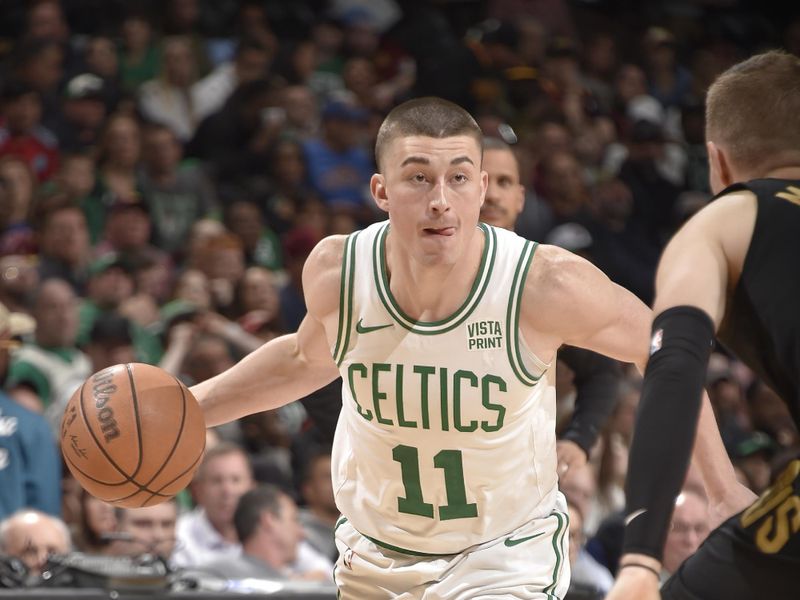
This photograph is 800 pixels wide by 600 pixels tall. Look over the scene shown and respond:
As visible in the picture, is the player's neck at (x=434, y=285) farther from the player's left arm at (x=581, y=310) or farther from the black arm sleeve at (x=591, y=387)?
the black arm sleeve at (x=591, y=387)

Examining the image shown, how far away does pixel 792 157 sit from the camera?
280cm

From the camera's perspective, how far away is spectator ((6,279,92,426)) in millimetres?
7266

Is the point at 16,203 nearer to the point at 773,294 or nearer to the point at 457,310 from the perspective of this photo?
the point at 457,310

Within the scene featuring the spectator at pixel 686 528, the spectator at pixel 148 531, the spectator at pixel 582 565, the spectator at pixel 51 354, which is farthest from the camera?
the spectator at pixel 51 354

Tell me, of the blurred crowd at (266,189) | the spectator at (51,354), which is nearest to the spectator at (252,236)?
the blurred crowd at (266,189)

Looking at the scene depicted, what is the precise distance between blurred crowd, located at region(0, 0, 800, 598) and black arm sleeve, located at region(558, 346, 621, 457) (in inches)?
3.4

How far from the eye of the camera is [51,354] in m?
7.44

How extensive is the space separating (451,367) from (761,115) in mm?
1151

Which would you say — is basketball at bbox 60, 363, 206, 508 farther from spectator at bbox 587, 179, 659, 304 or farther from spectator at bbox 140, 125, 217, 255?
spectator at bbox 587, 179, 659, 304

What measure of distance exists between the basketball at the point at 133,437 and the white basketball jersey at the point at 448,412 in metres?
0.53

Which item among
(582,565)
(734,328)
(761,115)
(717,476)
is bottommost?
(582,565)

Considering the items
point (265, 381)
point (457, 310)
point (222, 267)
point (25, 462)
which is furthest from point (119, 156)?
point (457, 310)

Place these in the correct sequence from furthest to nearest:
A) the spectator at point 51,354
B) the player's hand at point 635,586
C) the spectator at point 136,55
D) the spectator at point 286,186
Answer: the spectator at point 136,55
the spectator at point 286,186
the spectator at point 51,354
the player's hand at point 635,586

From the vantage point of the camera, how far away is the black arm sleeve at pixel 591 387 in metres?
4.96
